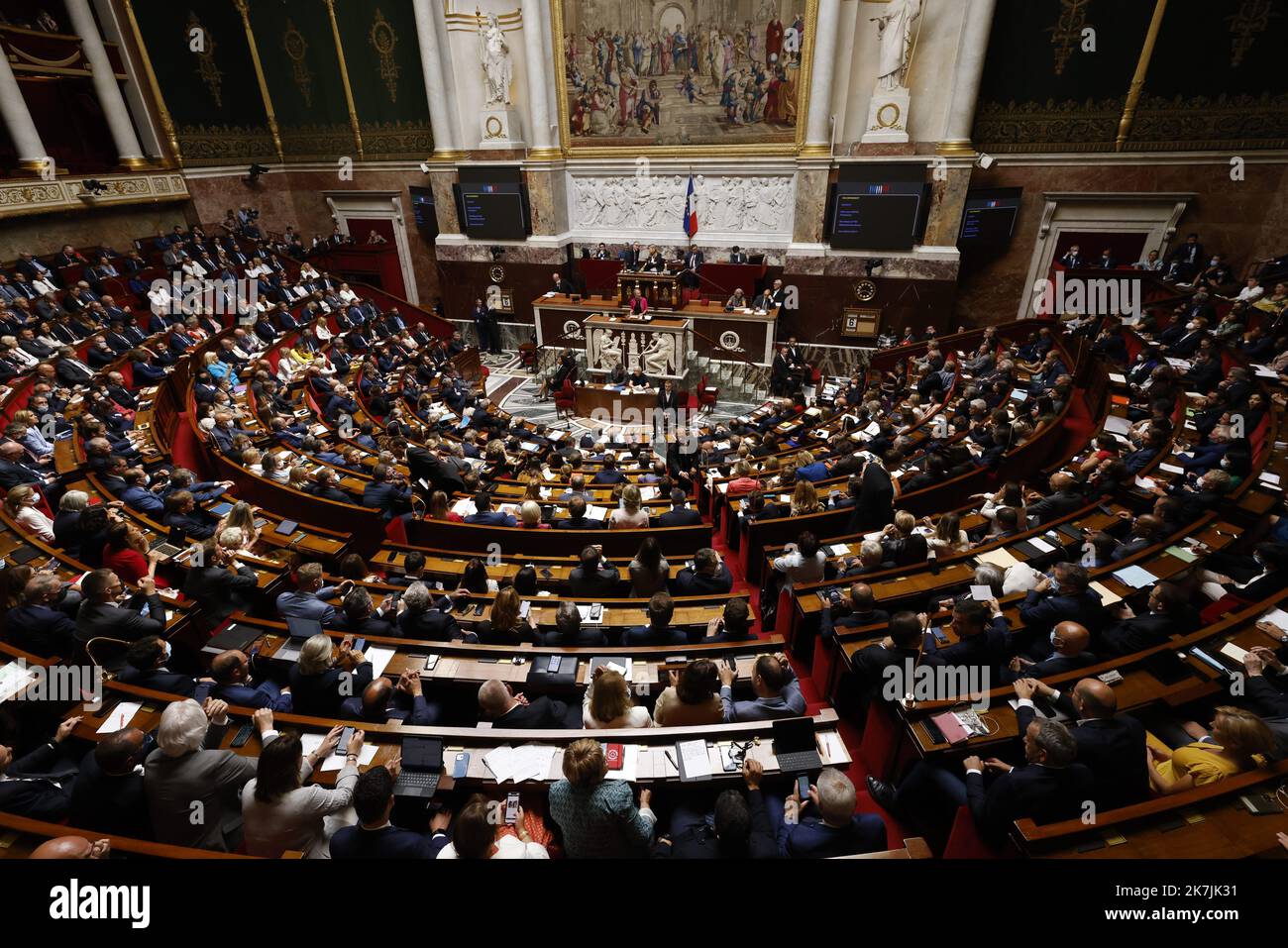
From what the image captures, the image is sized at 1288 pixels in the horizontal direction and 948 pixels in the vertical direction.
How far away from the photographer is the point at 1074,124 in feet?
45.3

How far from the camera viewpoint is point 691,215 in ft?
55.1

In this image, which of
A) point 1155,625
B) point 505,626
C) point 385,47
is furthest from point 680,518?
point 385,47

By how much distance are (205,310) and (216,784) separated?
15104 millimetres

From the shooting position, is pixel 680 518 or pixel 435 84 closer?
pixel 680 518

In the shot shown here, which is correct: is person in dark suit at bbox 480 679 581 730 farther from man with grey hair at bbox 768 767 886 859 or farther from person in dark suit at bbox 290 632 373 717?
man with grey hair at bbox 768 767 886 859

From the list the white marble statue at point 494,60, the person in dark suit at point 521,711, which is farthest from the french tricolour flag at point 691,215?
the person in dark suit at point 521,711

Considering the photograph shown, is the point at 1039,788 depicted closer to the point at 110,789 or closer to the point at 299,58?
the point at 110,789

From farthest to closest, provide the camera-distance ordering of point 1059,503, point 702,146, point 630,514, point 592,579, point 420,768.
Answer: point 702,146 < point 630,514 < point 1059,503 < point 592,579 < point 420,768

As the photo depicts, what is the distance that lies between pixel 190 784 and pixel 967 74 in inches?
720

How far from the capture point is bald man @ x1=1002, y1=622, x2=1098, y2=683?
13.1ft

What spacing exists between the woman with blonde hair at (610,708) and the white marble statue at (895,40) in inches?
649

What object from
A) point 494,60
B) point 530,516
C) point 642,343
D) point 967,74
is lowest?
point 642,343

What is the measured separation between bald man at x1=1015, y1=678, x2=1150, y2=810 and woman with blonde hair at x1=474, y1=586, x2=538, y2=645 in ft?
12.2

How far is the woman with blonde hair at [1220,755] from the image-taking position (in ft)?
9.73
